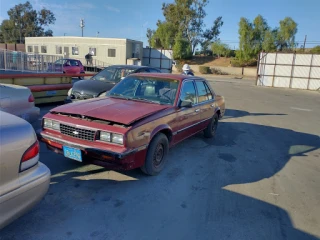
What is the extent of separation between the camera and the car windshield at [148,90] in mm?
4809

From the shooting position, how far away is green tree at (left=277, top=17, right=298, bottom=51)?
168ft

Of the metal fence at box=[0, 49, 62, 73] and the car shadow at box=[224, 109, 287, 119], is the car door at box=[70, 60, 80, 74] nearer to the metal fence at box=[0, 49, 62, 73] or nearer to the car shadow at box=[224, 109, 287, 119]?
the metal fence at box=[0, 49, 62, 73]

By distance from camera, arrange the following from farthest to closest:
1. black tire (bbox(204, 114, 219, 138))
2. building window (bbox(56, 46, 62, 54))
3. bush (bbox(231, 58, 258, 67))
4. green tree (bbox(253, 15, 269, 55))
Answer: green tree (bbox(253, 15, 269, 55)), bush (bbox(231, 58, 258, 67)), building window (bbox(56, 46, 62, 54)), black tire (bbox(204, 114, 219, 138))

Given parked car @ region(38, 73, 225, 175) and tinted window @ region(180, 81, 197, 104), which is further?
tinted window @ region(180, 81, 197, 104)

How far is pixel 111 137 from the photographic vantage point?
357 cm

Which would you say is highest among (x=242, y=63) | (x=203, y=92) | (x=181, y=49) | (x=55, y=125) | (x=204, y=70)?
(x=181, y=49)

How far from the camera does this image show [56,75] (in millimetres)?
9172

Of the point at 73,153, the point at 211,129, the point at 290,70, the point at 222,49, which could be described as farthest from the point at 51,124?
the point at 222,49

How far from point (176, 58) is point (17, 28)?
136ft

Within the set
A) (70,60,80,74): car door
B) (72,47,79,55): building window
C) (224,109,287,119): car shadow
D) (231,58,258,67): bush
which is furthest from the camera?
(231,58,258,67): bush

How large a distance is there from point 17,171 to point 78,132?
1.48 metres

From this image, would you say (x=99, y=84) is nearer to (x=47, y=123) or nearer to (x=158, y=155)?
(x=47, y=123)

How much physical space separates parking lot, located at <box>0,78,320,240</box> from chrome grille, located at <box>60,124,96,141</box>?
2.21 feet

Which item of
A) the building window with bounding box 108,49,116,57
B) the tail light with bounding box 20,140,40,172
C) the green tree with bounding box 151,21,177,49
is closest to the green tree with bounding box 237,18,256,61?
the green tree with bounding box 151,21,177,49
